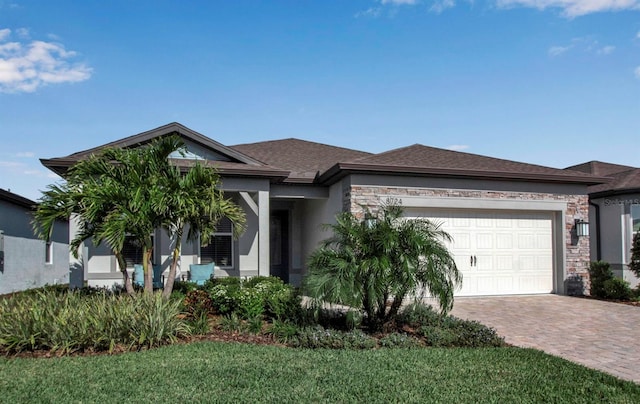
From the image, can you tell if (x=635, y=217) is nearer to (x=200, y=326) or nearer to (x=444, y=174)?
(x=444, y=174)

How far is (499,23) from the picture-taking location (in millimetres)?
10984

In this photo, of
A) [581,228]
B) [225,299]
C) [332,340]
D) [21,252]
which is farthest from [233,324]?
[21,252]

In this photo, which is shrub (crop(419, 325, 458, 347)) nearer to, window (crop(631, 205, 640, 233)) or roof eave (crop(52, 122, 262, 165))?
roof eave (crop(52, 122, 262, 165))

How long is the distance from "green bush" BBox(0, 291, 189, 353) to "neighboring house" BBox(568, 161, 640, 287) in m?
13.7

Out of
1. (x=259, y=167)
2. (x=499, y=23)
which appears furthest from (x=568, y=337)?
(x=259, y=167)

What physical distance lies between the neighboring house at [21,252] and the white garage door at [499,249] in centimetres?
1225

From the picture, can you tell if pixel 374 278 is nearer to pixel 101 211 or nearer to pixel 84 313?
pixel 84 313

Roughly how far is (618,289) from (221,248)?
11.4 meters

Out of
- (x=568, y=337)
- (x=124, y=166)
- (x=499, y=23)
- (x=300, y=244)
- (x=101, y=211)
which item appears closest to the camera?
(x=568, y=337)

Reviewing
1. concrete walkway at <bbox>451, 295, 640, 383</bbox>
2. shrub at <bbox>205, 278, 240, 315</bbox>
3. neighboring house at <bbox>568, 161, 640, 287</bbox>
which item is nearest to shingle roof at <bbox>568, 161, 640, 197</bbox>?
neighboring house at <bbox>568, 161, 640, 287</bbox>

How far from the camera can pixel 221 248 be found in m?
14.1

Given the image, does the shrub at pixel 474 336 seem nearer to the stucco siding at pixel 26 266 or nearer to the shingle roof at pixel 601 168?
the shingle roof at pixel 601 168

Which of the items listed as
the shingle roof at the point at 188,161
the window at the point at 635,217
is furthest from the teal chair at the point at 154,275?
the window at the point at 635,217

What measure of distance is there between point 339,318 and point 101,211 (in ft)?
15.9
